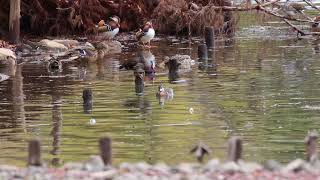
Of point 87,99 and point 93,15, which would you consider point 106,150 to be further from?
point 93,15

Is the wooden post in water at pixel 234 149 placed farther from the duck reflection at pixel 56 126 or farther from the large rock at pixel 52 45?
the large rock at pixel 52 45

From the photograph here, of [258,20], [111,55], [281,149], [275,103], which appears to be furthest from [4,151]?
[258,20]

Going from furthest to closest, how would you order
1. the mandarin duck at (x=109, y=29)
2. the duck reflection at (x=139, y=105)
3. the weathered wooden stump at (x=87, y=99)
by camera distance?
1. the mandarin duck at (x=109, y=29)
2. the weathered wooden stump at (x=87, y=99)
3. the duck reflection at (x=139, y=105)

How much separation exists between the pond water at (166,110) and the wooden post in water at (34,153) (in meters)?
2.45

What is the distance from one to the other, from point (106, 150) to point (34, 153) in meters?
0.86

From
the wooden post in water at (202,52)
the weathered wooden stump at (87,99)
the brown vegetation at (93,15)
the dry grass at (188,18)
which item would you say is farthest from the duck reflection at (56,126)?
the brown vegetation at (93,15)

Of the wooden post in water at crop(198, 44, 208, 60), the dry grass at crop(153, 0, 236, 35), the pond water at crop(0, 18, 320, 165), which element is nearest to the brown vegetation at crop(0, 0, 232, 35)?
the dry grass at crop(153, 0, 236, 35)

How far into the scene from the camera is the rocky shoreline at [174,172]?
33.4 ft

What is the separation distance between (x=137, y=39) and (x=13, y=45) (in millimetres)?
4635

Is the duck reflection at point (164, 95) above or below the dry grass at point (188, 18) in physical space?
below

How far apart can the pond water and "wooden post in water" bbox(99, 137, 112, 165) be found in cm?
245

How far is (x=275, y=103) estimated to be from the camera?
755 inches

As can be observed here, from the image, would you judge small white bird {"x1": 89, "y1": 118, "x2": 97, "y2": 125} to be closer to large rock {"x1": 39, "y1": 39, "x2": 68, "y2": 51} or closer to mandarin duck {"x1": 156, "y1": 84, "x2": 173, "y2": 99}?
mandarin duck {"x1": 156, "y1": 84, "x2": 173, "y2": 99}

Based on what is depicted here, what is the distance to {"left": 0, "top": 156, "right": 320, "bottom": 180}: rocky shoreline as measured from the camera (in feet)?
33.4
